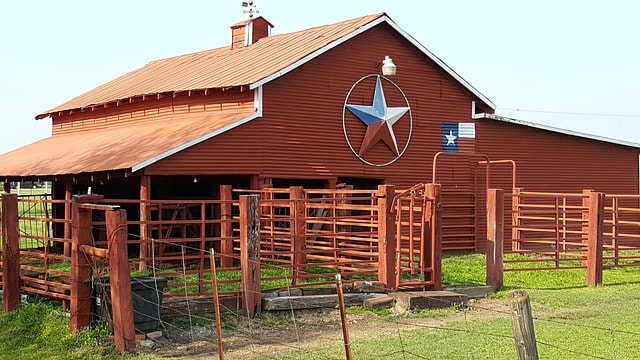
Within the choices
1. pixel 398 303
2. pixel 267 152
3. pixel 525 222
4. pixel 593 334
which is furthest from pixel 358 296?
pixel 525 222

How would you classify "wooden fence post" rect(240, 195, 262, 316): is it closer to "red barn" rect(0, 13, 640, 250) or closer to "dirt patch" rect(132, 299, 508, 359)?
"dirt patch" rect(132, 299, 508, 359)

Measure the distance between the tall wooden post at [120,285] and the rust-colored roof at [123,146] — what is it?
23.7 ft

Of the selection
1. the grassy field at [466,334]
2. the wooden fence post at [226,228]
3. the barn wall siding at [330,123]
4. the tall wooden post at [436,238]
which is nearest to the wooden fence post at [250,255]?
the wooden fence post at [226,228]

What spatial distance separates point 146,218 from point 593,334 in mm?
9931

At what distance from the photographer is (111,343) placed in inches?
417

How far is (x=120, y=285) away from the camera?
10352 millimetres

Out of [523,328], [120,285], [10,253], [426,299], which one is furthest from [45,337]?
[523,328]

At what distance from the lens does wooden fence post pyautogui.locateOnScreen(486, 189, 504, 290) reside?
15.3m

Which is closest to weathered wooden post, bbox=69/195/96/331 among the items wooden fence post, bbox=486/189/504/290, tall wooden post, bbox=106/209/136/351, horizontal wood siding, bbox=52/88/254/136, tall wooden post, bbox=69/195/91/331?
tall wooden post, bbox=69/195/91/331

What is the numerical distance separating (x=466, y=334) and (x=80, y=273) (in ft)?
17.1

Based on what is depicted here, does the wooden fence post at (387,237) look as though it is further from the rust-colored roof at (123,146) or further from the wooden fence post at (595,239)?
the rust-colored roof at (123,146)

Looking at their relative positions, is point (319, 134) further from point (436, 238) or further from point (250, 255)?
point (250, 255)

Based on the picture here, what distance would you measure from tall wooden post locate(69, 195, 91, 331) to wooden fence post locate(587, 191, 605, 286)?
10.0m

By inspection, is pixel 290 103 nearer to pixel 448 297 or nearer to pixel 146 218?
pixel 146 218
